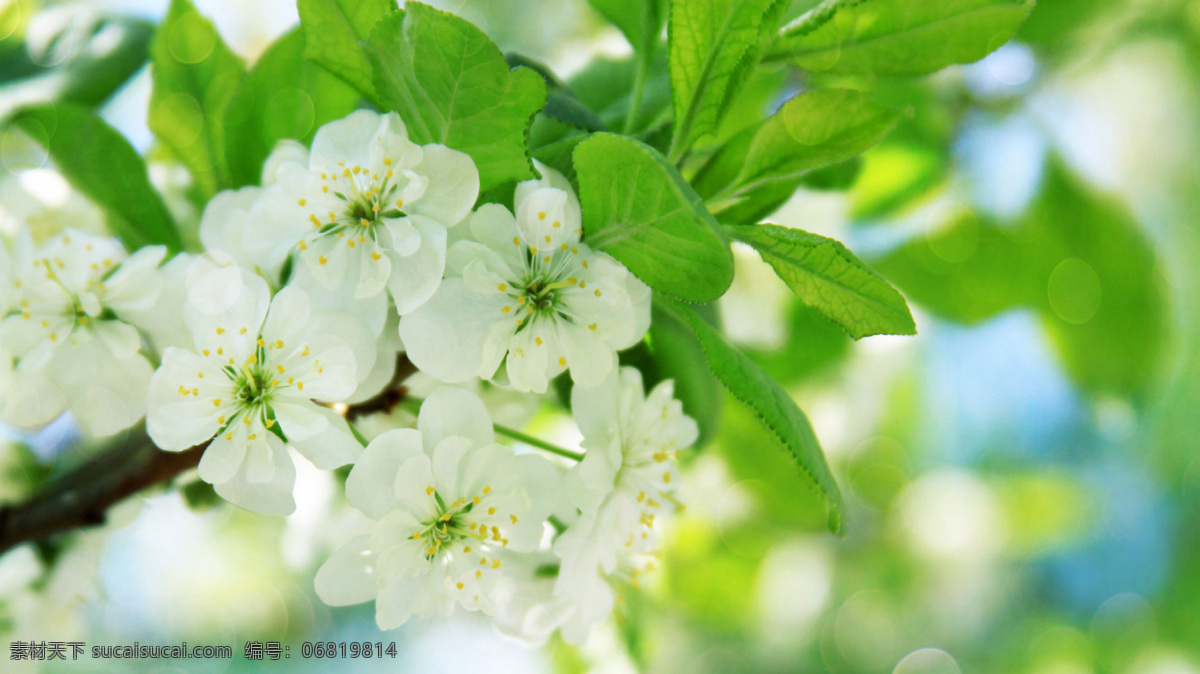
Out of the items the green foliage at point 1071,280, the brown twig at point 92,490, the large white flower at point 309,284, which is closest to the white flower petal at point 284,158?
the large white flower at point 309,284

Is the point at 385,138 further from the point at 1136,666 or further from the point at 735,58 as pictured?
the point at 1136,666

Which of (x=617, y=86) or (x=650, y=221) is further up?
(x=617, y=86)

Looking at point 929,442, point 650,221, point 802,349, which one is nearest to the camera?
point 650,221

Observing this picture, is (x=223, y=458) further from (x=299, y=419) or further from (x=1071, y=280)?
(x=1071, y=280)

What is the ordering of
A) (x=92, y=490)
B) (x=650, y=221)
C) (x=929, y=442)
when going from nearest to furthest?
(x=650, y=221) < (x=92, y=490) < (x=929, y=442)

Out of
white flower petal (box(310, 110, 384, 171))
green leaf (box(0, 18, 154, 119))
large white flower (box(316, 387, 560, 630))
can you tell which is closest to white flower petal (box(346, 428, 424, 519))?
large white flower (box(316, 387, 560, 630))

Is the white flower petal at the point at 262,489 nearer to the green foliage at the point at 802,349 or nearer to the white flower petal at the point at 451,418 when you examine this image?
the white flower petal at the point at 451,418

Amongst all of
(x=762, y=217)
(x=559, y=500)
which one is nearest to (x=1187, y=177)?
(x=762, y=217)

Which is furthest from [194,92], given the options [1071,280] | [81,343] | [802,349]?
[1071,280]

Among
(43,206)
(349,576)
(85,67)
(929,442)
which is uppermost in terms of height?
(85,67)
